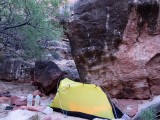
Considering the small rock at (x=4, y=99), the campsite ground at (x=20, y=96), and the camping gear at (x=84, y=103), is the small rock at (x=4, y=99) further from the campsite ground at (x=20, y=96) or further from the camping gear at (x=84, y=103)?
the camping gear at (x=84, y=103)

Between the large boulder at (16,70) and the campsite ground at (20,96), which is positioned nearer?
the campsite ground at (20,96)

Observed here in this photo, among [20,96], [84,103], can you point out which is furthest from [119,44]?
[20,96]

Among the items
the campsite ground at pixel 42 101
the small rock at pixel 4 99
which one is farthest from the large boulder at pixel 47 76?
the small rock at pixel 4 99

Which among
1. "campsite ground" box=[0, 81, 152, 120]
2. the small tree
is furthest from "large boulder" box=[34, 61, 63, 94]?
the small tree

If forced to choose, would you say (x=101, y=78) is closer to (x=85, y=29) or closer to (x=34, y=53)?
(x=85, y=29)

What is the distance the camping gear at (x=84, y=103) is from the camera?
5039 millimetres

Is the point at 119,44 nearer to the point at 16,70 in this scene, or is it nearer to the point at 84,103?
the point at 84,103

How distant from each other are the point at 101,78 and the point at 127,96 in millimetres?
666

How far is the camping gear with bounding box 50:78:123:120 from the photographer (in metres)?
5.04

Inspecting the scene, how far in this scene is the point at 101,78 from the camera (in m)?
5.92

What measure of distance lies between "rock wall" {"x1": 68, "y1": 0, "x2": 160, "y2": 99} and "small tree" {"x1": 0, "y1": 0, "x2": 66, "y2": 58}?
23.0 inches

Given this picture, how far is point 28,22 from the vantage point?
6180mm

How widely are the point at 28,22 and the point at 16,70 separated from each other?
2.23 meters

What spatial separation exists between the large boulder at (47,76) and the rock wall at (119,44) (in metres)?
0.87
